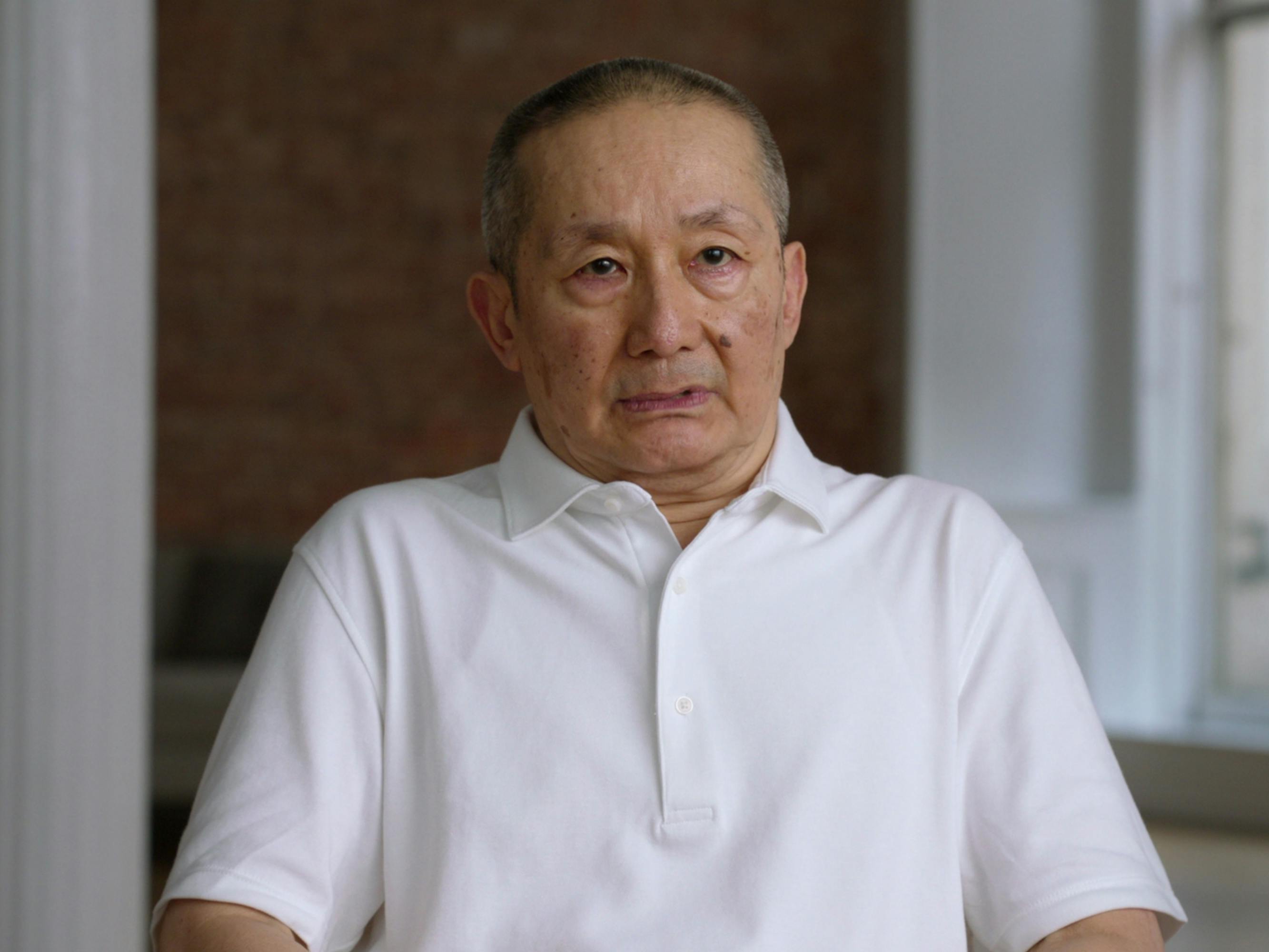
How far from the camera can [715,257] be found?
128 centimetres

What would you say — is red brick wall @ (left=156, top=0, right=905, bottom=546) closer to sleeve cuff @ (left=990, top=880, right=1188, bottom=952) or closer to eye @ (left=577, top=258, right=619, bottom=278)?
eye @ (left=577, top=258, right=619, bottom=278)

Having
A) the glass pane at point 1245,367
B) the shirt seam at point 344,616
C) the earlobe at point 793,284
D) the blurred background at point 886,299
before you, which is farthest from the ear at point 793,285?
the glass pane at point 1245,367

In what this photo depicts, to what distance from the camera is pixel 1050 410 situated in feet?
15.6

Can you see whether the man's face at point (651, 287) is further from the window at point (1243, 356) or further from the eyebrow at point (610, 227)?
the window at point (1243, 356)

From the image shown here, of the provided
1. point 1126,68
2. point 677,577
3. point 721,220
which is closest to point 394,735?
point 677,577

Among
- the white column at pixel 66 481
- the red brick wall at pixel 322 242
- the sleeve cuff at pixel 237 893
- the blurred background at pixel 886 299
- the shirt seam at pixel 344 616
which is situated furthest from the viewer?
the red brick wall at pixel 322 242

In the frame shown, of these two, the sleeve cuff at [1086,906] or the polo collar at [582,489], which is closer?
the sleeve cuff at [1086,906]

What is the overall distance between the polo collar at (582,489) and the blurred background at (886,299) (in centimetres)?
243

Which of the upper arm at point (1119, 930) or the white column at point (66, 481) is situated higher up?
the white column at point (66, 481)

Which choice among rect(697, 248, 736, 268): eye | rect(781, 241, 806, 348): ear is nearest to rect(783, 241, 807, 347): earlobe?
rect(781, 241, 806, 348): ear

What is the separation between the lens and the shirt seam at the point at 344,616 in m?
1.24

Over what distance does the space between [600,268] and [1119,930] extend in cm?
72

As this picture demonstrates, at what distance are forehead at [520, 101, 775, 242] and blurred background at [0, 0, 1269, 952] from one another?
2658 mm

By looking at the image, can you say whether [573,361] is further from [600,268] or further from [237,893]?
[237,893]
